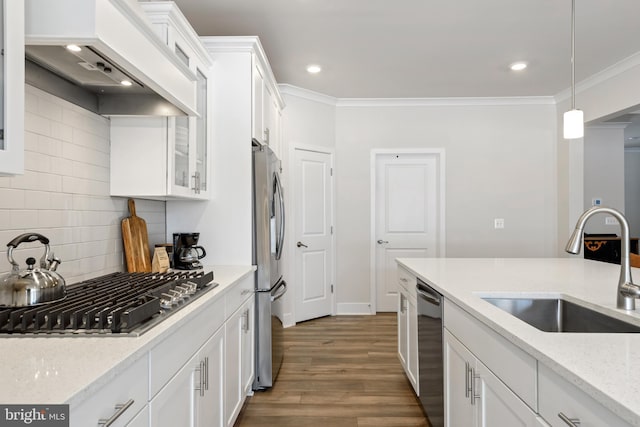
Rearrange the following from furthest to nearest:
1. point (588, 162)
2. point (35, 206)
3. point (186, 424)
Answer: point (588, 162)
point (35, 206)
point (186, 424)

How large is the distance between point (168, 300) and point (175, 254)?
112 centimetres

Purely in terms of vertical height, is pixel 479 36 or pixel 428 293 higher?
pixel 479 36

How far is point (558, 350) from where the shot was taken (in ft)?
3.40

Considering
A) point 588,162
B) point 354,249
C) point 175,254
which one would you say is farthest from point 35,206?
point 588,162

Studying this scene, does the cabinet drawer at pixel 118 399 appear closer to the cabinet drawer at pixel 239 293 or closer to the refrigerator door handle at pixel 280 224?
the cabinet drawer at pixel 239 293

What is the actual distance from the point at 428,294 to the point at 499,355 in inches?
35.8

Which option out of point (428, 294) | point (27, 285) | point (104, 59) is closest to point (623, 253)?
point (428, 294)

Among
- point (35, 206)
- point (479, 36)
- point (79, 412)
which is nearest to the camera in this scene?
point (79, 412)

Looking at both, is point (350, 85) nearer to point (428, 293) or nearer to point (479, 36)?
point (479, 36)

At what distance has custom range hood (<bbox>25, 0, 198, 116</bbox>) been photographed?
46.3 inches

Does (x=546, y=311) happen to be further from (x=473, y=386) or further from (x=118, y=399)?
(x=118, y=399)

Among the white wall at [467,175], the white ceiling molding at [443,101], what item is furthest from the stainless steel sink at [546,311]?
the white ceiling molding at [443,101]

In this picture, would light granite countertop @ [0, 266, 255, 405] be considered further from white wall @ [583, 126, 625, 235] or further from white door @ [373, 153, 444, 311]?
white wall @ [583, 126, 625, 235]

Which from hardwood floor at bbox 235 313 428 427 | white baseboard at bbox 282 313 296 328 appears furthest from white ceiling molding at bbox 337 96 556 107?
hardwood floor at bbox 235 313 428 427
